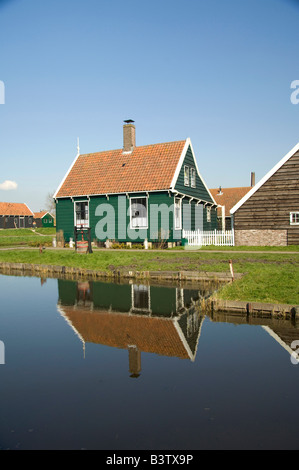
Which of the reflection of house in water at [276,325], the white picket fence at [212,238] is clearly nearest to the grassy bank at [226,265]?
the reflection of house in water at [276,325]

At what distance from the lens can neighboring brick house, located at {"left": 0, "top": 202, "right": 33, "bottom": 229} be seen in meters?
76.7

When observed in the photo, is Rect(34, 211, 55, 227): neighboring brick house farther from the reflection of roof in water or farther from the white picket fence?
the reflection of roof in water

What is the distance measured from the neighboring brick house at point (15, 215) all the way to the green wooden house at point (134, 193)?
5191 centimetres

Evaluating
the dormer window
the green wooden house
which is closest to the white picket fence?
the green wooden house

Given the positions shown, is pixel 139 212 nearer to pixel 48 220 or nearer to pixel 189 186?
pixel 189 186

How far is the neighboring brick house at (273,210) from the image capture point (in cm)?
2258

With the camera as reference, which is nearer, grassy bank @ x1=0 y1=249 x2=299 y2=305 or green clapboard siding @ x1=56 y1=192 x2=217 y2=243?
grassy bank @ x1=0 y1=249 x2=299 y2=305

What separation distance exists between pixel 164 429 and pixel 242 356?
275 cm

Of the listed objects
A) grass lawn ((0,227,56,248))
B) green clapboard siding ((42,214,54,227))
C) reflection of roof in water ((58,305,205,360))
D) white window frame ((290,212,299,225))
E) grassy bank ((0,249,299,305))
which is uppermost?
green clapboard siding ((42,214,54,227))

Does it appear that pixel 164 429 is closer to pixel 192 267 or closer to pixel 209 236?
pixel 192 267

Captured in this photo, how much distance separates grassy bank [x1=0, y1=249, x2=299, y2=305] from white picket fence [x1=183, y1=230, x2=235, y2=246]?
5033 millimetres

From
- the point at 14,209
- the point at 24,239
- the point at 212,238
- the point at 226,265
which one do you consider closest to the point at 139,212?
the point at 212,238

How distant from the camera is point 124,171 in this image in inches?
1070
